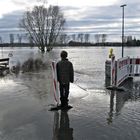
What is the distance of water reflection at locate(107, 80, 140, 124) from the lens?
830cm

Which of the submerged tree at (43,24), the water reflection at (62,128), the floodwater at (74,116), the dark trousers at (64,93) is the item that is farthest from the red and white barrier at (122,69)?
the submerged tree at (43,24)

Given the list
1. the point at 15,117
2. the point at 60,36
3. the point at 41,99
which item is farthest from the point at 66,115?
the point at 60,36

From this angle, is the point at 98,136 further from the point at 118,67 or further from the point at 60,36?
the point at 60,36

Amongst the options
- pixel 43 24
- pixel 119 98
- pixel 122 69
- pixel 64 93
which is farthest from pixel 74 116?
pixel 43 24

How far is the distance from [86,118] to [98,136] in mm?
1458

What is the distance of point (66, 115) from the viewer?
804 centimetres

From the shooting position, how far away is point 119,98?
10336 mm

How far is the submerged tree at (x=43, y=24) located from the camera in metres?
68.1

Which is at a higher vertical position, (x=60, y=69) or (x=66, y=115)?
(x=60, y=69)

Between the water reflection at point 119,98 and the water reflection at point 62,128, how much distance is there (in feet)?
3.83

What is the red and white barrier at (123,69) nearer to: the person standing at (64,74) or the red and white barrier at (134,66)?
the red and white barrier at (134,66)

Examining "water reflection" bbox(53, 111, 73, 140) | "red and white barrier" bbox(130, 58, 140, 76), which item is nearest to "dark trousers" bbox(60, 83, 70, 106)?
"water reflection" bbox(53, 111, 73, 140)

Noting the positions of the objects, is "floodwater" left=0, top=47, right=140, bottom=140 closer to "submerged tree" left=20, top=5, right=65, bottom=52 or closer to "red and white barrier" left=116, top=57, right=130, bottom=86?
"red and white barrier" left=116, top=57, right=130, bottom=86

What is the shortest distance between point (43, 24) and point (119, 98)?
60862mm
